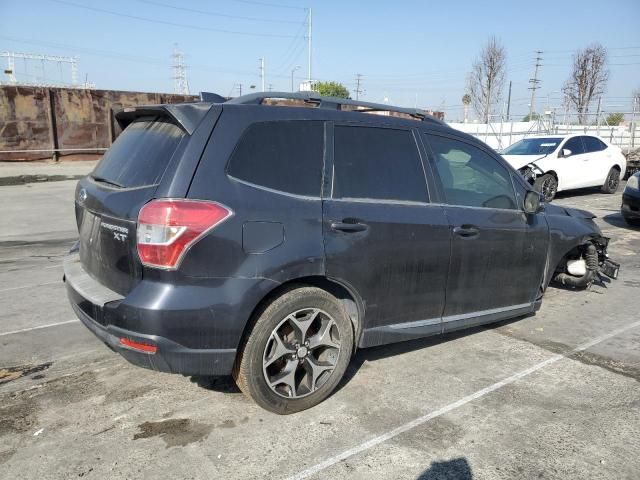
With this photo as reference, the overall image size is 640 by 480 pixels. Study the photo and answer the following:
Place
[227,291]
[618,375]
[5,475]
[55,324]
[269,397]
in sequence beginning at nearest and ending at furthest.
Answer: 1. [5,475]
2. [227,291]
3. [269,397]
4. [618,375]
5. [55,324]

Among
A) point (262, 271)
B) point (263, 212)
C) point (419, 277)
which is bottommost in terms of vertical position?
point (419, 277)

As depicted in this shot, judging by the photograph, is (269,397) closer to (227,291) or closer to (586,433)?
(227,291)

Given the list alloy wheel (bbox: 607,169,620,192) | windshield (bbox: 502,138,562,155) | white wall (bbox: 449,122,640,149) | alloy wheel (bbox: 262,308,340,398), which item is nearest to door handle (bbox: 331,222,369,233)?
alloy wheel (bbox: 262,308,340,398)

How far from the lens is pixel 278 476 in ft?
8.73

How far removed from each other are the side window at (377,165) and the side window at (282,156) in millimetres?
153

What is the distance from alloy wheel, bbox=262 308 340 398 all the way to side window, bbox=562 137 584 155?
12.2m

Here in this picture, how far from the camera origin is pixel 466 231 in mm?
3828

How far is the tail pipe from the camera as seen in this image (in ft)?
18.1

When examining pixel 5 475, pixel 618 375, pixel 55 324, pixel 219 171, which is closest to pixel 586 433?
pixel 618 375

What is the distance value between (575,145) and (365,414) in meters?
12.7

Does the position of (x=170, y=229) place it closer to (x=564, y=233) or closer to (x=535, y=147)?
(x=564, y=233)

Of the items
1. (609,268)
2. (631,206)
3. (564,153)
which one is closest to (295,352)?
(609,268)

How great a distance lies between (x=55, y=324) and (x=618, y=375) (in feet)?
15.4

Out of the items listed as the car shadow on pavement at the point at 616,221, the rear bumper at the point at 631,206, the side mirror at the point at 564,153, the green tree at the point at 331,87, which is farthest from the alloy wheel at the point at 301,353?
the green tree at the point at 331,87
